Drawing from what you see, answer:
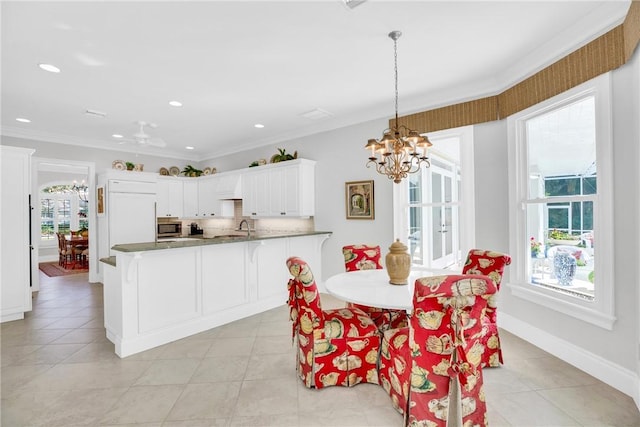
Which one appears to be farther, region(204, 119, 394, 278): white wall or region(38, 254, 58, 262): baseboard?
region(38, 254, 58, 262): baseboard

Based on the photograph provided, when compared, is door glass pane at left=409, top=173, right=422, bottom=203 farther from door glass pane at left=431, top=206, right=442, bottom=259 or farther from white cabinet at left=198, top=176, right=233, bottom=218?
white cabinet at left=198, top=176, right=233, bottom=218

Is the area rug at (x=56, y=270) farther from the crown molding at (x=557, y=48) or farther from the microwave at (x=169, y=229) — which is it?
the crown molding at (x=557, y=48)

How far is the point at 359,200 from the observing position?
4.49 meters

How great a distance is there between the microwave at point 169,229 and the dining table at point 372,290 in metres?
5.30

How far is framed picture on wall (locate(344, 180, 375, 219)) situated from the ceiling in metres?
0.65

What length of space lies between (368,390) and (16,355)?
10.6 feet

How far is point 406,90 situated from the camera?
Answer: 366cm

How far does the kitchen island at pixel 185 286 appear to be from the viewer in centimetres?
288

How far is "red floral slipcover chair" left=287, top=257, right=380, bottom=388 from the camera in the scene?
2248mm

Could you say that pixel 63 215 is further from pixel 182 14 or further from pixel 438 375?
pixel 438 375

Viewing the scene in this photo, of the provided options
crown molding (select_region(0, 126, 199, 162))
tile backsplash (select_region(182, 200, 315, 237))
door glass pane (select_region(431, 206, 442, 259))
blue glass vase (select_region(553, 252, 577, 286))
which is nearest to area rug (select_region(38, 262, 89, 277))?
tile backsplash (select_region(182, 200, 315, 237))

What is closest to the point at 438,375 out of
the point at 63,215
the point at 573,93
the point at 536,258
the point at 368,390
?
the point at 368,390

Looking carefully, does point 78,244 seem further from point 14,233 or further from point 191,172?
point 14,233

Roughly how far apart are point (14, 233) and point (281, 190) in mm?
3509
